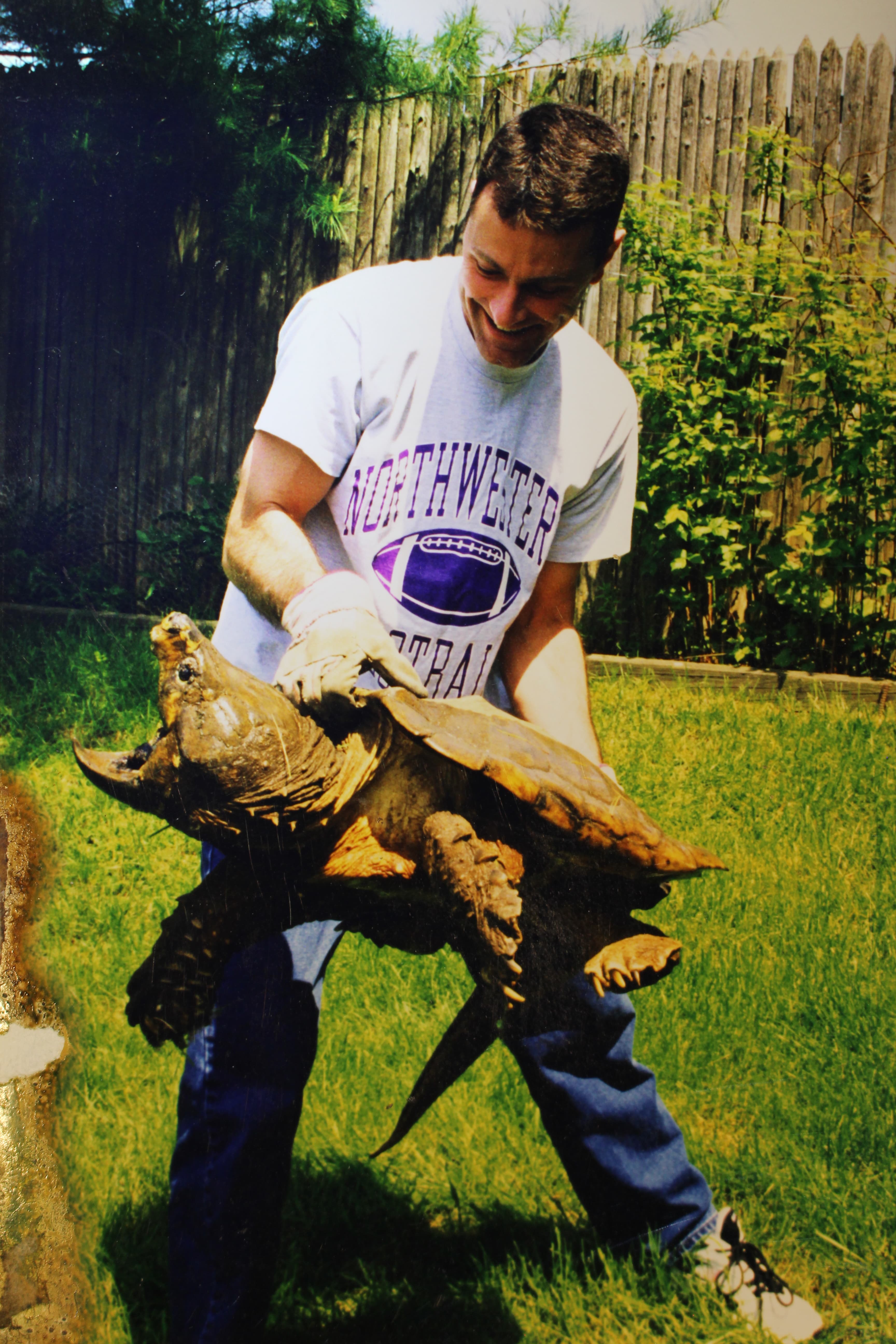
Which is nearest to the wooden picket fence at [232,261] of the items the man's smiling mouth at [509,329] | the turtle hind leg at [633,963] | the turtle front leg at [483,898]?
the man's smiling mouth at [509,329]

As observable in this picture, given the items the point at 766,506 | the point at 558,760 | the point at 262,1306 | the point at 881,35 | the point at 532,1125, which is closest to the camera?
the point at 558,760

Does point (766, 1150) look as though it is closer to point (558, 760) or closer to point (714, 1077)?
point (714, 1077)

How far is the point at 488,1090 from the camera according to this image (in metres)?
1.12

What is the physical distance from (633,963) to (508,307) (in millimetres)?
600

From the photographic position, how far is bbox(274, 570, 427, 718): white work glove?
664 millimetres

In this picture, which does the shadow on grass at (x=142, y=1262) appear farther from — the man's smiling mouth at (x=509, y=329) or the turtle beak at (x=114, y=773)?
the man's smiling mouth at (x=509, y=329)

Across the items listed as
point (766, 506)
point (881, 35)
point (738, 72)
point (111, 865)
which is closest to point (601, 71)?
point (738, 72)

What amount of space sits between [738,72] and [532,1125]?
146 cm

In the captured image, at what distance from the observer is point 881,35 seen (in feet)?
3.30

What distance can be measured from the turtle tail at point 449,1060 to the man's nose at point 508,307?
0.64 metres

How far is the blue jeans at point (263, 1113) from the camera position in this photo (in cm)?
89

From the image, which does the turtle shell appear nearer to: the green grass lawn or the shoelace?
the green grass lawn

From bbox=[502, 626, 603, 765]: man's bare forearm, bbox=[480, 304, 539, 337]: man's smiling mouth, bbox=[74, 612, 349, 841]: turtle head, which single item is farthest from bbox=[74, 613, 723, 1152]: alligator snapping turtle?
bbox=[480, 304, 539, 337]: man's smiling mouth

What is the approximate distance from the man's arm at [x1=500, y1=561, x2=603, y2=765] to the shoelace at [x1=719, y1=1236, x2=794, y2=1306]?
61 cm
